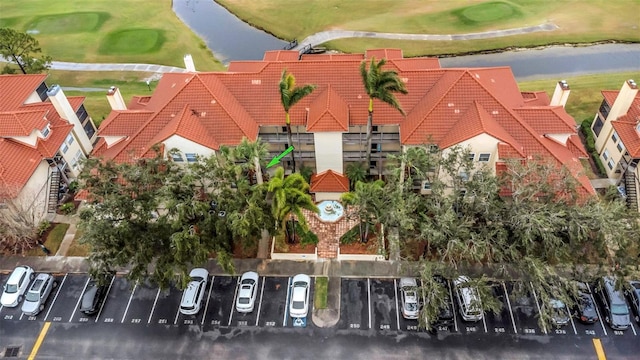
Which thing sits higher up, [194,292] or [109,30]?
[109,30]

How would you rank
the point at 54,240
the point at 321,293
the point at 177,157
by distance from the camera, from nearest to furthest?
the point at 321,293 → the point at 177,157 → the point at 54,240

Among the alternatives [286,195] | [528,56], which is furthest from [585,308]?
[528,56]

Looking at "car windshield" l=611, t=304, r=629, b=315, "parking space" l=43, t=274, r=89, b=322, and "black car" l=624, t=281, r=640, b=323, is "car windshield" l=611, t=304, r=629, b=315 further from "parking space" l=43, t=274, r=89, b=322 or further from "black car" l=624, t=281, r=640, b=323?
"parking space" l=43, t=274, r=89, b=322

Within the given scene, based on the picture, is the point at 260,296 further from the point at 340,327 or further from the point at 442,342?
the point at 442,342

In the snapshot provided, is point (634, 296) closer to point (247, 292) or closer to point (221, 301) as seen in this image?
point (247, 292)

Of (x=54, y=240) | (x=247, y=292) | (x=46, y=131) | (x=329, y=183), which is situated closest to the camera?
(x=247, y=292)
